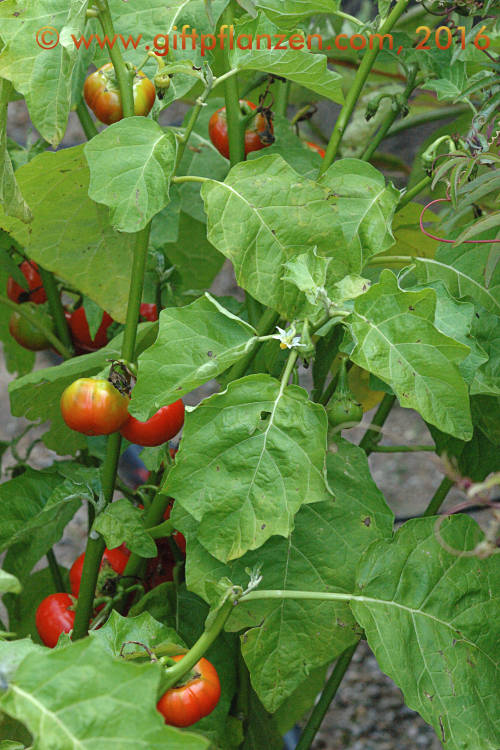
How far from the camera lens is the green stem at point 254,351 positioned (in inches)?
23.6

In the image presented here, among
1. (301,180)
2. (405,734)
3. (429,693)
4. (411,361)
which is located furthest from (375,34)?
(405,734)

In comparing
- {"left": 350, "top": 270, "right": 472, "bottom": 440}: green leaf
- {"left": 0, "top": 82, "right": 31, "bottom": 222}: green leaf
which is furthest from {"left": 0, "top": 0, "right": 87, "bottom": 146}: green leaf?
{"left": 350, "top": 270, "right": 472, "bottom": 440}: green leaf

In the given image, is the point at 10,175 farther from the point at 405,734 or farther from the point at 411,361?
the point at 405,734

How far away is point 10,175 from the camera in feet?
1.84

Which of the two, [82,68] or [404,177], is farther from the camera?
[404,177]

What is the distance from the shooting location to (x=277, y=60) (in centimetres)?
56

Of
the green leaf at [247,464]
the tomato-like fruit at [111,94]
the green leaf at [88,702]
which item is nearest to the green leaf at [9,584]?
the green leaf at [88,702]

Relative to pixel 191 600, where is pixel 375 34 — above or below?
above

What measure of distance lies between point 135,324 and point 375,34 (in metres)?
0.28

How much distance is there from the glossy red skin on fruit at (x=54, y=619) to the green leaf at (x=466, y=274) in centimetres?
39

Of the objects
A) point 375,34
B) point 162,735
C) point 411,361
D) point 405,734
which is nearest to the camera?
point 162,735

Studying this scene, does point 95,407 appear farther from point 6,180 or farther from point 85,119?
point 85,119

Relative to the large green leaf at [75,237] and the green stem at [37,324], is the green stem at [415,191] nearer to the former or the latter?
the large green leaf at [75,237]

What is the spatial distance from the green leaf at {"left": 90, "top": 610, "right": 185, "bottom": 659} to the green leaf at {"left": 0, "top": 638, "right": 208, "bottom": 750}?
129mm
